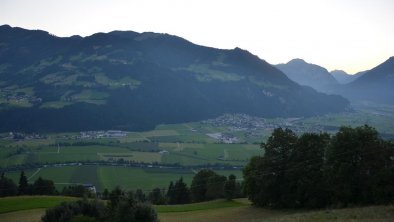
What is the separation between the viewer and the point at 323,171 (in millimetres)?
44281

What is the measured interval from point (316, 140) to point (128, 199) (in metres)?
24.7

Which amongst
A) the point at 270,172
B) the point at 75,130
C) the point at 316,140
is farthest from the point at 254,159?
the point at 75,130

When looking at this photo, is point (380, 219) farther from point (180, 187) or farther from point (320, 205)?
point (180, 187)

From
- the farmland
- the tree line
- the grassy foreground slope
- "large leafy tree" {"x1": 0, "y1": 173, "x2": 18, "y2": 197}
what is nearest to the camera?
the grassy foreground slope

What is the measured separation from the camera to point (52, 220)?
35.8 m

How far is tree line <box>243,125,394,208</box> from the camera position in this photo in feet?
133

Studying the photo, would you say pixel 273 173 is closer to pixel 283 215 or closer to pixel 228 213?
pixel 228 213

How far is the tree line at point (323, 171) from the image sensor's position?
40.6 meters

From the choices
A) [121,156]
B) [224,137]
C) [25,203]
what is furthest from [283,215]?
[224,137]

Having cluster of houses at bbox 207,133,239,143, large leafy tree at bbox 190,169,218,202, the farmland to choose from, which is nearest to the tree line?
large leafy tree at bbox 190,169,218,202

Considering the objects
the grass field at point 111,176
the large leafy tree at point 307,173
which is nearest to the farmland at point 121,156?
the grass field at point 111,176

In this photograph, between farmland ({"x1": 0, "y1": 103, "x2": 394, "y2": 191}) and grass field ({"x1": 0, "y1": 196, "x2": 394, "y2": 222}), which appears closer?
grass field ({"x1": 0, "y1": 196, "x2": 394, "y2": 222})

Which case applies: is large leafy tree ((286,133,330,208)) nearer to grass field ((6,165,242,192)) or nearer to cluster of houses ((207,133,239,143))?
grass field ((6,165,242,192))

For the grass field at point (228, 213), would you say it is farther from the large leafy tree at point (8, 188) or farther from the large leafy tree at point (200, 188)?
the large leafy tree at point (8, 188)
